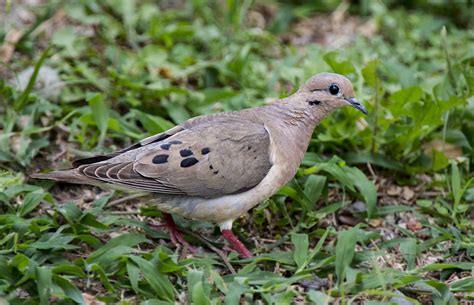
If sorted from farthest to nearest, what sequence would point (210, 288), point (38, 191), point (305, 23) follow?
point (305, 23) < point (38, 191) < point (210, 288)

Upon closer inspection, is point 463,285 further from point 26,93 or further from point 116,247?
point 26,93

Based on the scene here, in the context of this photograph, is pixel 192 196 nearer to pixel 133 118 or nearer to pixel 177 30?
pixel 133 118

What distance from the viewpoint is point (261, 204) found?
16.6 ft

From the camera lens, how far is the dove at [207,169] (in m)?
4.55

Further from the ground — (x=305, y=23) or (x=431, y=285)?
(x=305, y=23)

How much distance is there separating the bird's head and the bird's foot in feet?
3.72

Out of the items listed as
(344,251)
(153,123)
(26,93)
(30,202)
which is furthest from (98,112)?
(344,251)

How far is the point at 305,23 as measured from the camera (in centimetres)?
789

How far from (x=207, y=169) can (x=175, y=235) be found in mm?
528

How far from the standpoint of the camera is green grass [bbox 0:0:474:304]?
167 inches

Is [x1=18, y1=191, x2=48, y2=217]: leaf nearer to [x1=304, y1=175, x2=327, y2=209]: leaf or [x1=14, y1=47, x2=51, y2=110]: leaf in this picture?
[x1=14, y1=47, x2=51, y2=110]: leaf

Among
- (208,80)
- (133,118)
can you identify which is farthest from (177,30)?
(133,118)

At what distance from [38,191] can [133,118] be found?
1239 mm

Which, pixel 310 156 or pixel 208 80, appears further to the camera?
pixel 208 80
